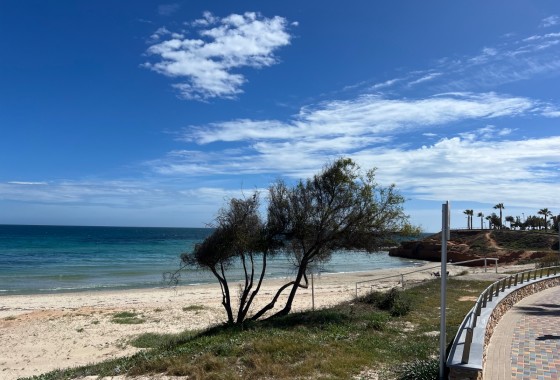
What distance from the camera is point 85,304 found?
2741 cm

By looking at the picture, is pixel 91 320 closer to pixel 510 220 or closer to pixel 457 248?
pixel 457 248

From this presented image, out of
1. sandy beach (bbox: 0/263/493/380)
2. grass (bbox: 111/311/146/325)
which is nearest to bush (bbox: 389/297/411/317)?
sandy beach (bbox: 0/263/493/380)

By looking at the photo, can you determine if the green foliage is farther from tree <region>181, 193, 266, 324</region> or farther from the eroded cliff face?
the eroded cliff face

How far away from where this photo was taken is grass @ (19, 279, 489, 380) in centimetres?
824

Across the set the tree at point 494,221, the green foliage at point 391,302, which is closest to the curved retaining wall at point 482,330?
the green foliage at point 391,302

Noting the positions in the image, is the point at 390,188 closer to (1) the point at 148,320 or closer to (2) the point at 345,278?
(1) the point at 148,320

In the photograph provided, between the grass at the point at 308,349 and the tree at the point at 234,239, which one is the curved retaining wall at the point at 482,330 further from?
the tree at the point at 234,239

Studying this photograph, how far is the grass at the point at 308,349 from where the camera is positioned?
8242 mm

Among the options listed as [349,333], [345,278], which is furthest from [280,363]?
[345,278]

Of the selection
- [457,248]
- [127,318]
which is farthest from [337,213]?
[457,248]

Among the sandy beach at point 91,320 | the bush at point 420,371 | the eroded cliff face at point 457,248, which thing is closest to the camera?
the bush at point 420,371

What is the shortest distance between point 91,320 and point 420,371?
59.5 ft

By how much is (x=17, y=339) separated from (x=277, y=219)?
11652mm

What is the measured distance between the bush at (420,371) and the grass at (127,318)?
15.9 m
